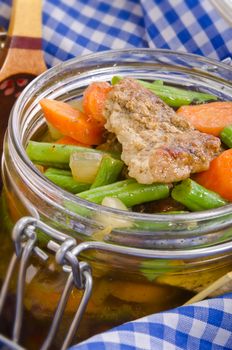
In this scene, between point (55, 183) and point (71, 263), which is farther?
point (55, 183)

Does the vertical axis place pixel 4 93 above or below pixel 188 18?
below

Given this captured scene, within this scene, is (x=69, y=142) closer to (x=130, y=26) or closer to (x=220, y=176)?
(x=220, y=176)

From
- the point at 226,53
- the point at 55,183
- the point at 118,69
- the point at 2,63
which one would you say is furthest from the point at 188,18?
the point at 55,183

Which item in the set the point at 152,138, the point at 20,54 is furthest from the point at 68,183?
the point at 20,54

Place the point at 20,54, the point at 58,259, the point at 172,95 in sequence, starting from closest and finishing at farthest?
the point at 58,259
the point at 172,95
the point at 20,54

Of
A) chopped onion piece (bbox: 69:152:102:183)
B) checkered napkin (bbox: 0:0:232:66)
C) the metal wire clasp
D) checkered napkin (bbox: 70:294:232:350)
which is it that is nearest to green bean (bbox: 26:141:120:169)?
chopped onion piece (bbox: 69:152:102:183)

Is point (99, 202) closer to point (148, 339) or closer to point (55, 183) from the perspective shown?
point (55, 183)
